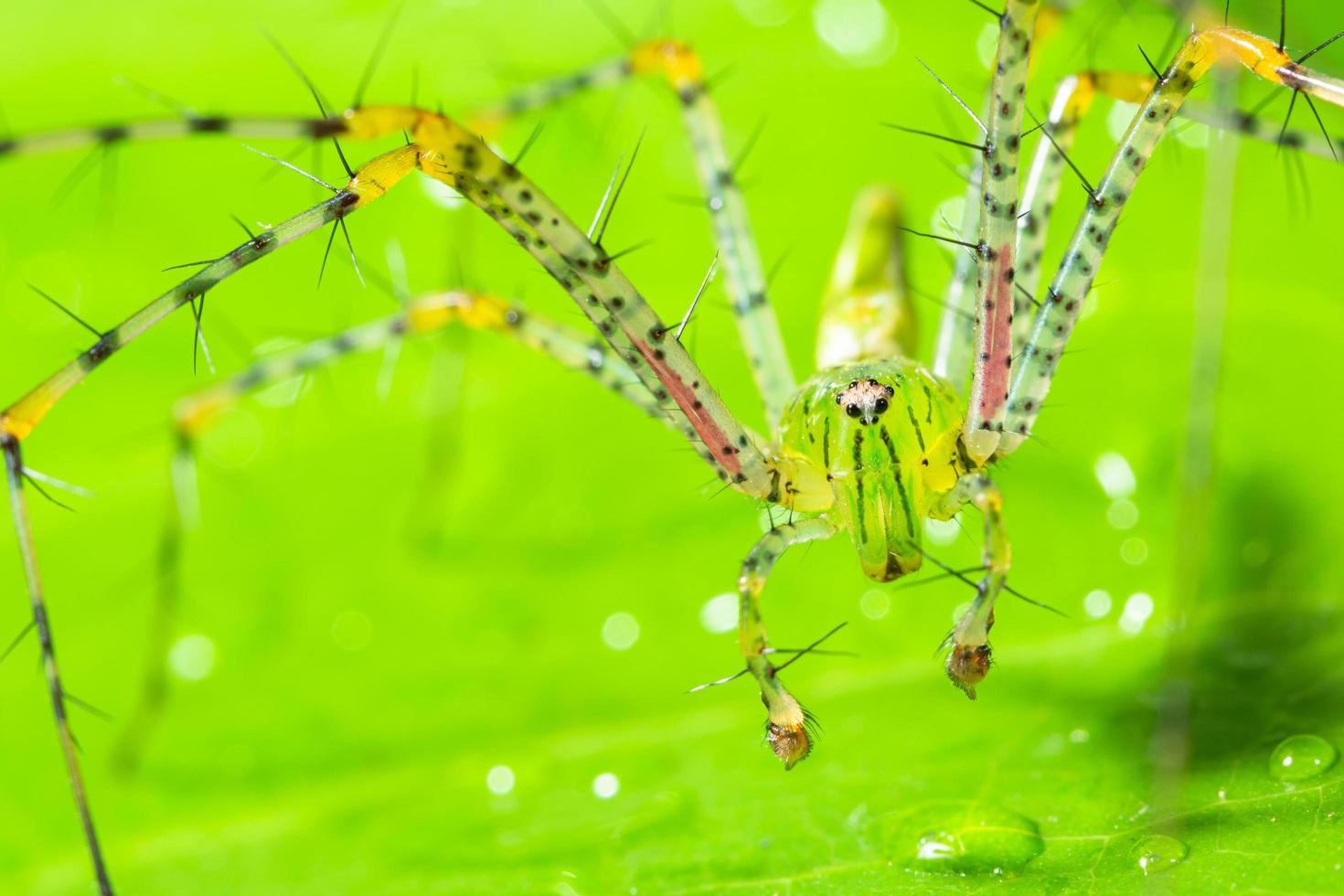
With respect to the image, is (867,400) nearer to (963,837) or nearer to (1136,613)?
(1136,613)

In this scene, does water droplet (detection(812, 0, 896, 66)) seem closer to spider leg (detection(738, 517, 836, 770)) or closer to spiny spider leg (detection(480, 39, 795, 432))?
spiny spider leg (detection(480, 39, 795, 432))

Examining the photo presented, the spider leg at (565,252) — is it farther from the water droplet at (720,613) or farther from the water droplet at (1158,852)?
the water droplet at (1158,852)

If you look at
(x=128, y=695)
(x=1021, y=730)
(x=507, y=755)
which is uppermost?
(x=128, y=695)

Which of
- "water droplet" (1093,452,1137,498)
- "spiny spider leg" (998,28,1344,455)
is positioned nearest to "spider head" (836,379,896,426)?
A: "spiny spider leg" (998,28,1344,455)

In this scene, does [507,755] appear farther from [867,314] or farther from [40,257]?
[40,257]

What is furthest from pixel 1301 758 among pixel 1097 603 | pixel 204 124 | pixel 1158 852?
pixel 204 124

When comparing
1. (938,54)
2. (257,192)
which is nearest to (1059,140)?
(938,54)
